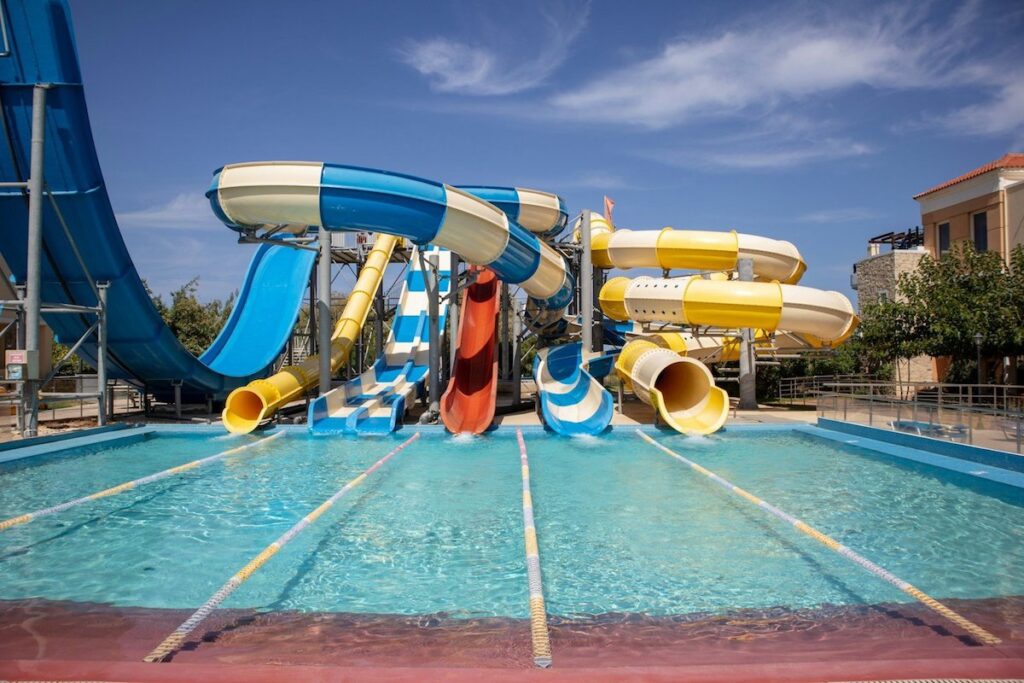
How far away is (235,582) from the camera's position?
4.02 meters

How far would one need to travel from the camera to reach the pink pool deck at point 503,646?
8.56 ft

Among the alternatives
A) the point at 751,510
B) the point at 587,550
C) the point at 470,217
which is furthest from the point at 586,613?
the point at 470,217

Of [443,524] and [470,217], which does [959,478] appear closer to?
[443,524]

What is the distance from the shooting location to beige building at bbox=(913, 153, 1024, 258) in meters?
19.3

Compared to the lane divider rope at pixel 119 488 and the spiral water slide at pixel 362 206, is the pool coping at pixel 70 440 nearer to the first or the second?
the lane divider rope at pixel 119 488

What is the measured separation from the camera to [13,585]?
4273mm

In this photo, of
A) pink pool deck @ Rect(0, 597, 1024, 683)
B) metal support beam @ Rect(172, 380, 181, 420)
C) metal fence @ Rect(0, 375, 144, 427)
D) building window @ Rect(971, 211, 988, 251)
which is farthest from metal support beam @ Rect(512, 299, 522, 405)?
building window @ Rect(971, 211, 988, 251)

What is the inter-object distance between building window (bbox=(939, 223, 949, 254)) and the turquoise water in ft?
55.3

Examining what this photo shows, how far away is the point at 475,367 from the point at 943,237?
18.0 meters

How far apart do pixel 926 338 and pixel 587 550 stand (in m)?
14.6

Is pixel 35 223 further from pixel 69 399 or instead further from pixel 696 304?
pixel 696 304

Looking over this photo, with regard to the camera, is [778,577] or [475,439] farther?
[475,439]

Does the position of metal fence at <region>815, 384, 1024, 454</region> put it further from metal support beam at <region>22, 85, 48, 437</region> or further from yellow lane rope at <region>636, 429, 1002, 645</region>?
metal support beam at <region>22, 85, 48, 437</region>

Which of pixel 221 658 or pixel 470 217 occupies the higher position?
pixel 470 217
